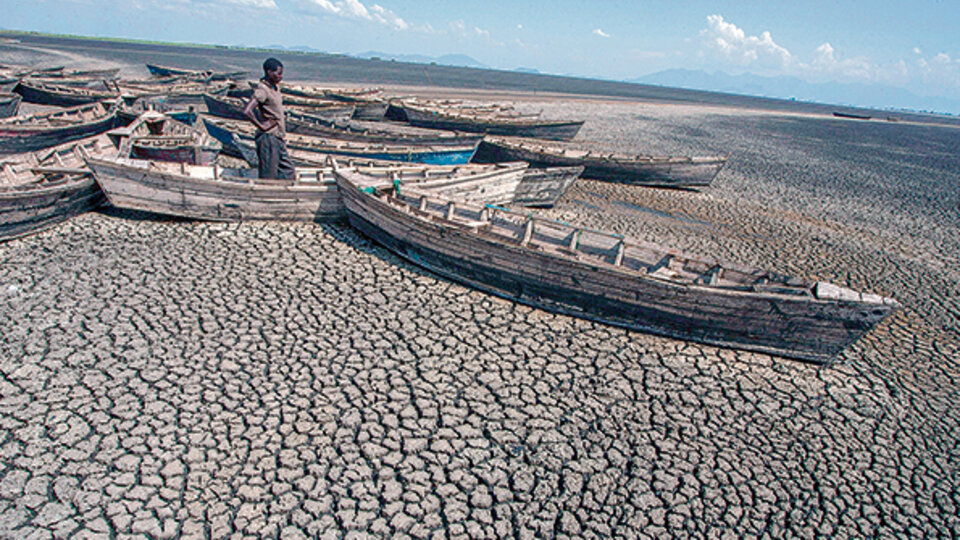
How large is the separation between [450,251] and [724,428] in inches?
212

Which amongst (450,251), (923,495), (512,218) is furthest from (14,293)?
(923,495)

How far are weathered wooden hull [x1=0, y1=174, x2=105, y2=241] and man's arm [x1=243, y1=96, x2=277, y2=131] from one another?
3944 mm

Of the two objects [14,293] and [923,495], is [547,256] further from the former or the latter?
[14,293]

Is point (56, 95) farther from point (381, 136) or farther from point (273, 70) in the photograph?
point (273, 70)

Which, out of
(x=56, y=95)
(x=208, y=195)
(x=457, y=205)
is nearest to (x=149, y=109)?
(x=56, y=95)

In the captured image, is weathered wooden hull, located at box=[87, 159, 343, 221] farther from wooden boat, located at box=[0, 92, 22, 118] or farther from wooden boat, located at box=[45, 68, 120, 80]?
wooden boat, located at box=[45, 68, 120, 80]

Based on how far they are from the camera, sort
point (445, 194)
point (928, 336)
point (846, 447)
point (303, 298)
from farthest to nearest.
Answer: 1. point (445, 194)
2. point (928, 336)
3. point (303, 298)
4. point (846, 447)

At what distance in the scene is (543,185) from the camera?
14.4m

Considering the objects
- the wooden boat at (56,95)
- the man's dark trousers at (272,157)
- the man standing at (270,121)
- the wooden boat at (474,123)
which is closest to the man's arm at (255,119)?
the man standing at (270,121)

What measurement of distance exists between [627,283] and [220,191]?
8.81 m

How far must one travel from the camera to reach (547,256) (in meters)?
8.45

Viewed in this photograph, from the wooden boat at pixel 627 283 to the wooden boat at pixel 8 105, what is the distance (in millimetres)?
18975

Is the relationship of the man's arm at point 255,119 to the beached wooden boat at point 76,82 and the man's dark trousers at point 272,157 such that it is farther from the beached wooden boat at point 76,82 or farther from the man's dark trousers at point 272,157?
the beached wooden boat at point 76,82

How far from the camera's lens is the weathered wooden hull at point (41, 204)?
926 centimetres
